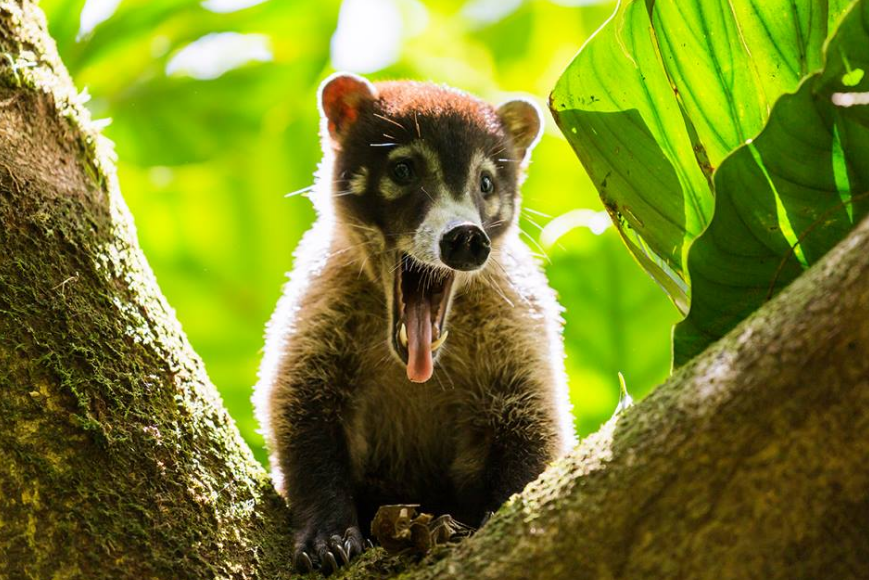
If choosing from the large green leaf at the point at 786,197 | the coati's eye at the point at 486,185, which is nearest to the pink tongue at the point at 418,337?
the coati's eye at the point at 486,185

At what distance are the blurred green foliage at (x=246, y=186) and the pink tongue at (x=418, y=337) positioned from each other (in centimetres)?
76

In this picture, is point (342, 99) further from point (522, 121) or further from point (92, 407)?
point (92, 407)

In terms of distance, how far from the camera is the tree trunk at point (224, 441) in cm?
144

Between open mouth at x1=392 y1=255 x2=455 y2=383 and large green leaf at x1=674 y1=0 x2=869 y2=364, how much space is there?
1.24 meters

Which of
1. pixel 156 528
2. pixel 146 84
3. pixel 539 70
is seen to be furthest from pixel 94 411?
pixel 539 70

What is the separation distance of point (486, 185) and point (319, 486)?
1274mm

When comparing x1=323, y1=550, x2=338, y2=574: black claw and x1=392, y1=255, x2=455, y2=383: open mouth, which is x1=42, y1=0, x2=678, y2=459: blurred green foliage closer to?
x1=392, y1=255, x2=455, y2=383: open mouth

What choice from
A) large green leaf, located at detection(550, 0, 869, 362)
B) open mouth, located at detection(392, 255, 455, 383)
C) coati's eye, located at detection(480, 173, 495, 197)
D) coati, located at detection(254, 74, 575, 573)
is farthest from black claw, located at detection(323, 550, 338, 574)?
coati's eye, located at detection(480, 173, 495, 197)

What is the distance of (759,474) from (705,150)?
3.26 feet

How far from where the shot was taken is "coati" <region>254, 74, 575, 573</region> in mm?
3035

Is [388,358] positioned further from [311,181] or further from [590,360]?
[311,181]

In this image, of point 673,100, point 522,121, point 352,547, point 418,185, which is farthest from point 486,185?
point 352,547

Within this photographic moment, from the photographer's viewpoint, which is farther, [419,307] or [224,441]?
[419,307]

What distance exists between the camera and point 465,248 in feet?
9.32
